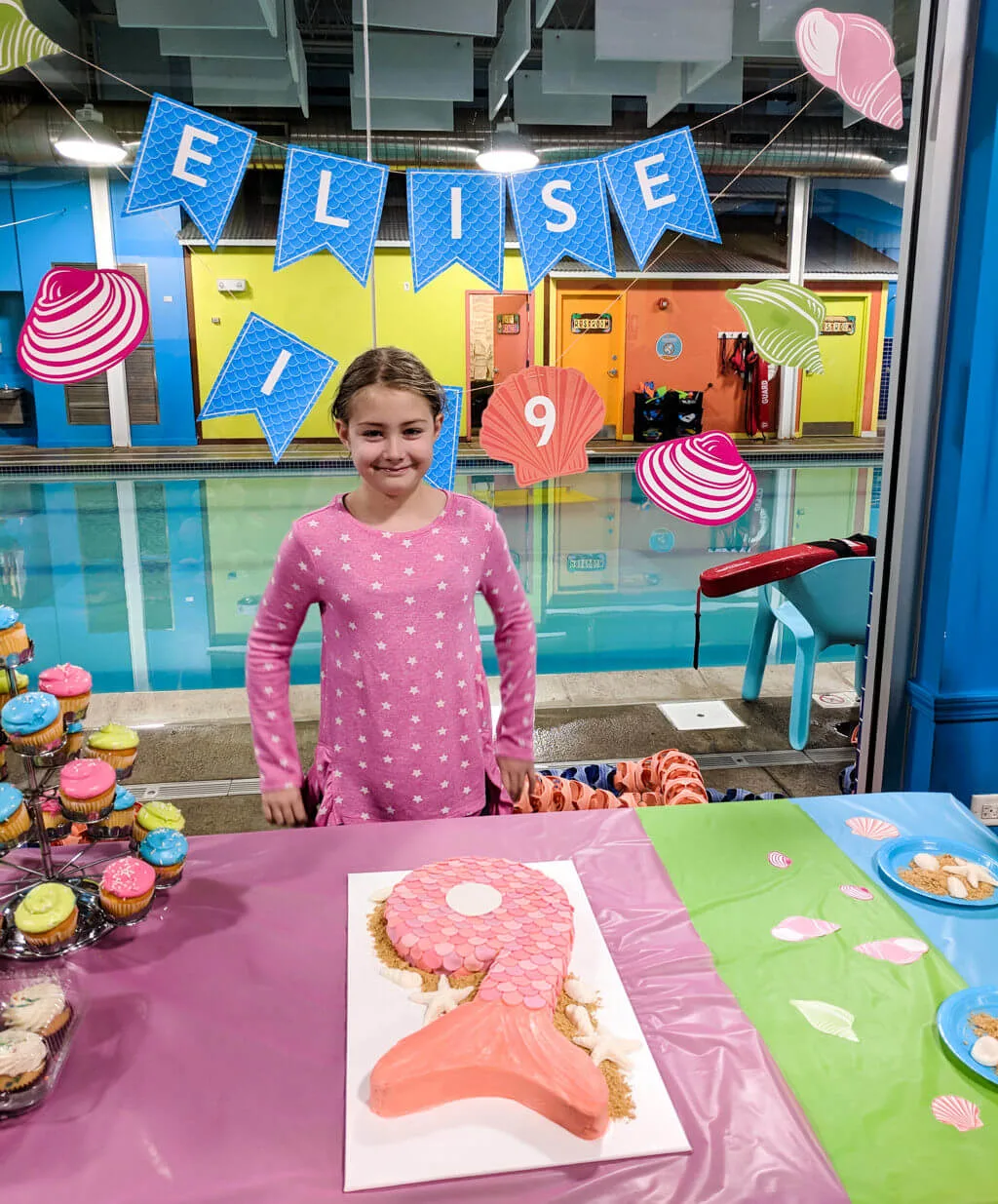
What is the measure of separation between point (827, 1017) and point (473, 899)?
0.39 m

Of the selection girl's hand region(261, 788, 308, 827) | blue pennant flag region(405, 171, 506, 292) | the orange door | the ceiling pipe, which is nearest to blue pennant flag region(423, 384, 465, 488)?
blue pennant flag region(405, 171, 506, 292)

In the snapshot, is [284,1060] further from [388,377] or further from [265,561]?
[265,561]

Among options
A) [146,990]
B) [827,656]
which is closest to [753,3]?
[827,656]

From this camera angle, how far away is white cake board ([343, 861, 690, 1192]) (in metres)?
0.76

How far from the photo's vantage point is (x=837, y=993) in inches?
38.3

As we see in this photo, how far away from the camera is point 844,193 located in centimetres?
1079

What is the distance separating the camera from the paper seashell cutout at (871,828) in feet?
4.26

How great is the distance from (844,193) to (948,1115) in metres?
11.8

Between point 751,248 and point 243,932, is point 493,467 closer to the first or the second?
point 751,248

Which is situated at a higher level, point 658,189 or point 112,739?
point 658,189

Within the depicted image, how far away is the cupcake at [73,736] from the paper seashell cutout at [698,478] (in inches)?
57.8

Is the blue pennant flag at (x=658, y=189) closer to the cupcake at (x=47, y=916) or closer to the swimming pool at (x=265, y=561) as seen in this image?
the cupcake at (x=47, y=916)

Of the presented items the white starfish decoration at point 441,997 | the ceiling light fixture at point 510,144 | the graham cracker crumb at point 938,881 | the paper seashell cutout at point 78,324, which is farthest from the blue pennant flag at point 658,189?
the ceiling light fixture at point 510,144

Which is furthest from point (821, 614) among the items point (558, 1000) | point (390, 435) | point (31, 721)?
point (31, 721)
